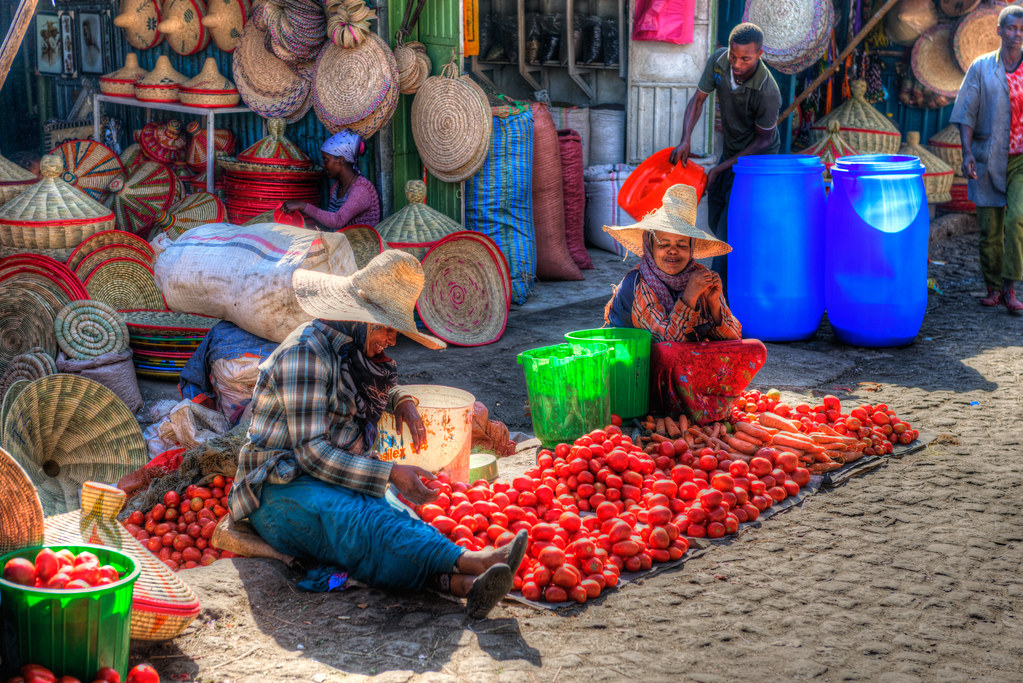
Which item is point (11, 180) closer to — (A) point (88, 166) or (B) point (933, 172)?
(A) point (88, 166)

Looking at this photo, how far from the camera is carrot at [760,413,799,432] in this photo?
4637mm

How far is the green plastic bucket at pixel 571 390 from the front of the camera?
451cm

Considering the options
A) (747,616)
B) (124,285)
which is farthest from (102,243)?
(747,616)

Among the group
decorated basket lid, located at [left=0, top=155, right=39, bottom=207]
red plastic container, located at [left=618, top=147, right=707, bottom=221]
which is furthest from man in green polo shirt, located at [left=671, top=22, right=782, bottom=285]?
decorated basket lid, located at [left=0, top=155, right=39, bottom=207]

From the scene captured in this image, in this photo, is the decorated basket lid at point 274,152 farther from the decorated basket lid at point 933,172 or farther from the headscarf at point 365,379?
the decorated basket lid at point 933,172

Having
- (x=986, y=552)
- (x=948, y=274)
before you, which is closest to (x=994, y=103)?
(x=948, y=274)

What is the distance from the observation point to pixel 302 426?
3236mm

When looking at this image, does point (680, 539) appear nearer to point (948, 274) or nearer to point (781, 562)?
point (781, 562)

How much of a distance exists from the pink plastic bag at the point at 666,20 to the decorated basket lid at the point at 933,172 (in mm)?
2608

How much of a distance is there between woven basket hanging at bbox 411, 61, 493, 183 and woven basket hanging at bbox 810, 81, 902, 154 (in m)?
3.94

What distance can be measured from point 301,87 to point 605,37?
292cm

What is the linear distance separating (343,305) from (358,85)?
354cm

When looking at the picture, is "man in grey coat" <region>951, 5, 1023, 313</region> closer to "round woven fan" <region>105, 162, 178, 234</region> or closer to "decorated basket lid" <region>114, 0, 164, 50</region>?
"round woven fan" <region>105, 162, 178, 234</region>

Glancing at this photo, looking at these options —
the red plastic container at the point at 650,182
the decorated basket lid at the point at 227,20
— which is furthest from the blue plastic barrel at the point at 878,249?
the decorated basket lid at the point at 227,20
